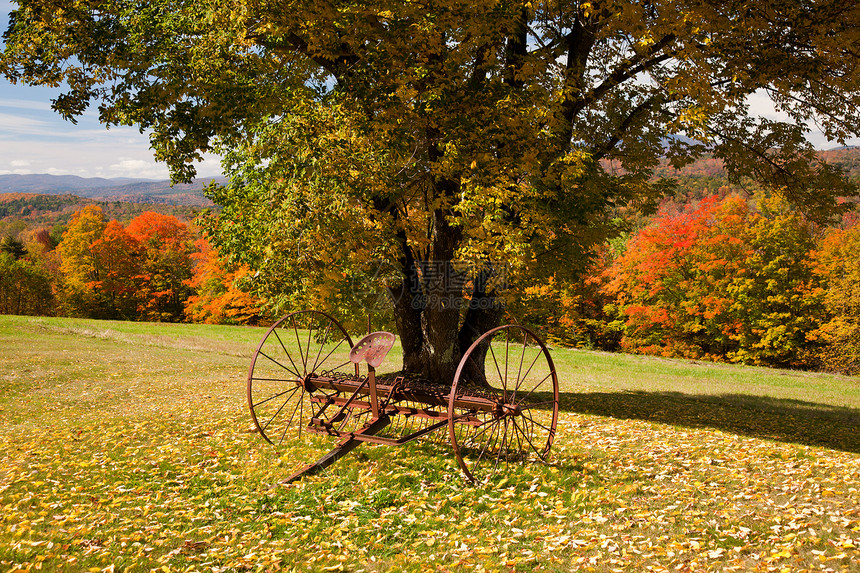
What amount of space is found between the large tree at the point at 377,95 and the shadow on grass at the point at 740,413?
410 centimetres

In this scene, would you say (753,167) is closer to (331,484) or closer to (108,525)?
(331,484)

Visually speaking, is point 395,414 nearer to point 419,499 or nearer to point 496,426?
point 419,499

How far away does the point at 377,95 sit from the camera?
903 cm

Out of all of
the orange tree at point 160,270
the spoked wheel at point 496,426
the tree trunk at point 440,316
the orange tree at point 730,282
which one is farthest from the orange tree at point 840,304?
the orange tree at point 160,270

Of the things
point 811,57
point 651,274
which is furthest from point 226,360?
point 651,274

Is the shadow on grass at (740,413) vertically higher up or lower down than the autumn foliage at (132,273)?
lower down

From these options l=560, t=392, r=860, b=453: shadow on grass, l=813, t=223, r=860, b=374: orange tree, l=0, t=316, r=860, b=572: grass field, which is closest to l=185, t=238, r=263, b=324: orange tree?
l=0, t=316, r=860, b=572: grass field

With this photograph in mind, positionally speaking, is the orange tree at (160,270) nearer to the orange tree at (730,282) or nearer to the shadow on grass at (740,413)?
the orange tree at (730,282)

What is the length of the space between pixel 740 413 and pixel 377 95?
33.7 ft

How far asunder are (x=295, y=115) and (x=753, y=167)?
970 cm

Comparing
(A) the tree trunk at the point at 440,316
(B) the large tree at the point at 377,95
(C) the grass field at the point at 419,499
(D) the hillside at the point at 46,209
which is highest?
(D) the hillside at the point at 46,209

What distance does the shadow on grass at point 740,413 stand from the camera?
10.1 metres

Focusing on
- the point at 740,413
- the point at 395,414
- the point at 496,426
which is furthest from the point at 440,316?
the point at 740,413

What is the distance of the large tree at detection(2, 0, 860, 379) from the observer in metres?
8.64
